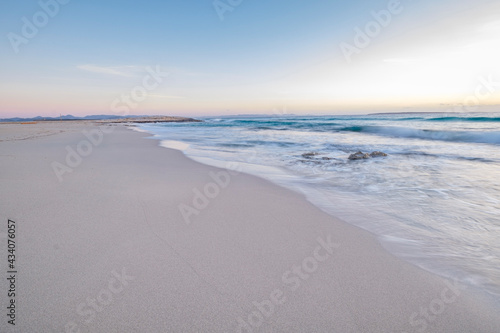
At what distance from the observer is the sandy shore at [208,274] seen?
173 cm

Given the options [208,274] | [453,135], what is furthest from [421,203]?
[453,135]

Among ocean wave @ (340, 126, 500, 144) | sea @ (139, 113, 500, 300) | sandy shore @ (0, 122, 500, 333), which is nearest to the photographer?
sandy shore @ (0, 122, 500, 333)

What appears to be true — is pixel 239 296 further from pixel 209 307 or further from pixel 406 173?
pixel 406 173

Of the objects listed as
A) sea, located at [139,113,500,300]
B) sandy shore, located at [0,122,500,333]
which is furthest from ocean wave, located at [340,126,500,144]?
sandy shore, located at [0,122,500,333]

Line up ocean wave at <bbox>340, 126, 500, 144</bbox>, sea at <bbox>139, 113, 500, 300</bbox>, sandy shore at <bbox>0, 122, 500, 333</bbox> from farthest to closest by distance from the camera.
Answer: ocean wave at <bbox>340, 126, 500, 144</bbox>, sea at <bbox>139, 113, 500, 300</bbox>, sandy shore at <bbox>0, 122, 500, 333</bbox>

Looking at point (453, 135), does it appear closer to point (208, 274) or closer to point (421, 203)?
point (421, 203)

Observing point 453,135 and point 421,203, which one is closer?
point 421,203

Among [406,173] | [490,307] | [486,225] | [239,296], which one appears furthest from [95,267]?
[406,173]

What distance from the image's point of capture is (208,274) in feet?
7.14

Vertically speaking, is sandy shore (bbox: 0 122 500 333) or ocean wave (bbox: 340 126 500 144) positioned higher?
sandy shore (bbox: 0 122 500 333)

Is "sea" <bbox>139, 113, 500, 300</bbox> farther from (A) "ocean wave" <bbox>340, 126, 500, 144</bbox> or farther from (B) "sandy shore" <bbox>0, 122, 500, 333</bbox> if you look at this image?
(A) "ocean wave" <bbox>340, 126, 500, 144</bbox>

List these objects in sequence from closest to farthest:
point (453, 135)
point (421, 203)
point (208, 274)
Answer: point (208, 274) < point (421, 203) < point (453, 135)

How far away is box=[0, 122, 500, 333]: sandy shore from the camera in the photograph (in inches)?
68.2

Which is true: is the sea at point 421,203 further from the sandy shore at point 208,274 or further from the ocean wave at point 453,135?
the ocean wave at point 453,135
